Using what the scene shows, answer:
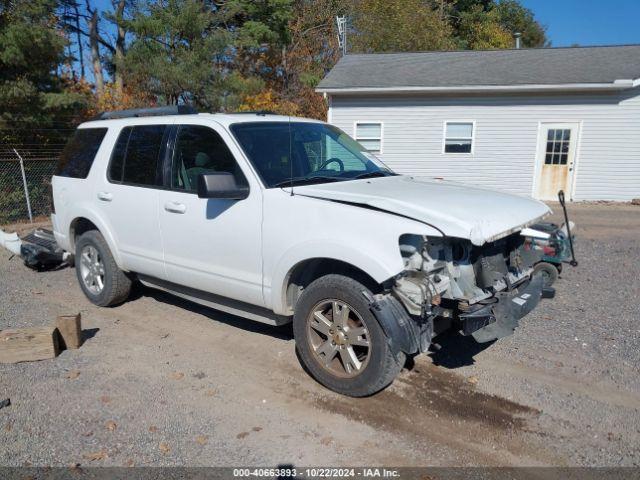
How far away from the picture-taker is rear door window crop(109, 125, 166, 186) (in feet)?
16.3

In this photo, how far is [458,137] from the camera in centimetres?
1645

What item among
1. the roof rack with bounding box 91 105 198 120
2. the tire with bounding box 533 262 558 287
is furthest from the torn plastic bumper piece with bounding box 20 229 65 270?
the tire with bounding box 533 262 558 287

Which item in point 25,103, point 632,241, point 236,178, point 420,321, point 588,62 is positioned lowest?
point 632,241

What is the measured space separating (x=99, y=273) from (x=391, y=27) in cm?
2670

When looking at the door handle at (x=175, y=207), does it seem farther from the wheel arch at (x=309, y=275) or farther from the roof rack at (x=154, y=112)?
the wheel arch at (x=309, y=275)

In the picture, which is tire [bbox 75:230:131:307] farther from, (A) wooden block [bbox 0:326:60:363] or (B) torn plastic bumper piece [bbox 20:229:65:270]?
(B) torn plastic bumper piece [bbox 20:229:65:270]

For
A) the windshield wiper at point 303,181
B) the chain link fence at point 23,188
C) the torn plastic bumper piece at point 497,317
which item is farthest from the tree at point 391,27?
the torn plastic bumper piece at point 497,317

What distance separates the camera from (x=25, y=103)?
14391 millimetres

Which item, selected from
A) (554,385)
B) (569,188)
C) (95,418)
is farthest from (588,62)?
(95,418)

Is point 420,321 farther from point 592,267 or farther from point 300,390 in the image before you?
point 592,267

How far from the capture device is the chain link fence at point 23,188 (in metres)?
12.4

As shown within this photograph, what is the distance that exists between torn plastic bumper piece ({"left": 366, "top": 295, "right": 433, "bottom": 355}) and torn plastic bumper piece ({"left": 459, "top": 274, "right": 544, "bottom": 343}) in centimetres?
29

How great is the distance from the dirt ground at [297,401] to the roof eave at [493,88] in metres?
11.2

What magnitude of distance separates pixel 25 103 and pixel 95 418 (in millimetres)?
13634
